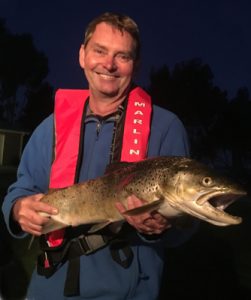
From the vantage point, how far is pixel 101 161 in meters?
3.74

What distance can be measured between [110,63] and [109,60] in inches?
1.3

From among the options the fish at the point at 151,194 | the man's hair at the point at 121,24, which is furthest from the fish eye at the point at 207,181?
the man's hair at the point at 121,24

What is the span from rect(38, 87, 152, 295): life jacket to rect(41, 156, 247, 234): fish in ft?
0.45

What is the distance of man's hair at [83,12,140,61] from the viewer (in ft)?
12.3

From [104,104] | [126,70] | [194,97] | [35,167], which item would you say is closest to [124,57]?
[126,70]

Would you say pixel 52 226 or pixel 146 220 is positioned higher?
pixel 146 220

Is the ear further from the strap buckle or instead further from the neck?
the strap buckle

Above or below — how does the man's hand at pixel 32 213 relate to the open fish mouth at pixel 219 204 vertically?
below

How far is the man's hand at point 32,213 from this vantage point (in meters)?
3.59

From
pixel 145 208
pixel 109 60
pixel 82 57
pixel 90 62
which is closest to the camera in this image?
pixel 145 208

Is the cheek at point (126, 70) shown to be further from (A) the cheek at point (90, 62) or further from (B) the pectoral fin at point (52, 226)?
(B) the pectoral fin at point (52, 226)

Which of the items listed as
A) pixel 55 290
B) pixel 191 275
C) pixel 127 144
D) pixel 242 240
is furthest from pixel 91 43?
pixel 242 240

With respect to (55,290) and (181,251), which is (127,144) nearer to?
(55,290)

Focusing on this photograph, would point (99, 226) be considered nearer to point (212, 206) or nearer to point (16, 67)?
point (212, 206)
